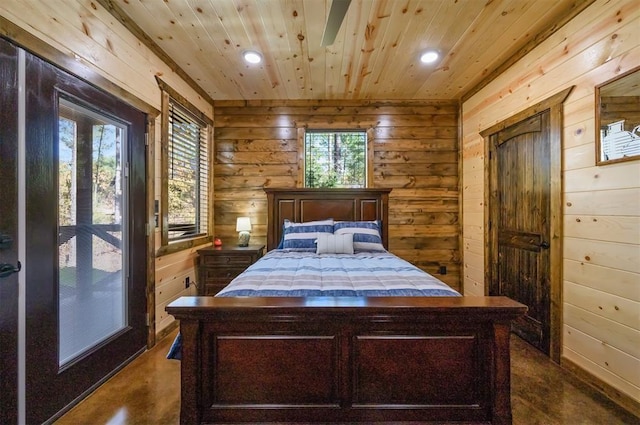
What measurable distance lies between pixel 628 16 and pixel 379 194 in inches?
95.0

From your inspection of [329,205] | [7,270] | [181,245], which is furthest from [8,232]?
[329,205]

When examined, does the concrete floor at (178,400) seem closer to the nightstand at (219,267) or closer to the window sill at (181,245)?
the window sill at (181,245)

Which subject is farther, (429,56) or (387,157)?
(387,157)

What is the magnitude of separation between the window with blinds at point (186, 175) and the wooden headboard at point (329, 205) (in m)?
0.82

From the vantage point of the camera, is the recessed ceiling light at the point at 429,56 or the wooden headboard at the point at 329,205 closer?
the recessed ceiling light at the point at 429,56

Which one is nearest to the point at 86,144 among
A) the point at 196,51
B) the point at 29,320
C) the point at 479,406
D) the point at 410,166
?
the point at 29,320

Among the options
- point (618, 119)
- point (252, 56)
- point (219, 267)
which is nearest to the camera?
point (618, 119)

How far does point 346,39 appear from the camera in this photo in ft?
8.34

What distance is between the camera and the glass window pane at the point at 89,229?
177cm

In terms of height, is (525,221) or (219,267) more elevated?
(525,221)

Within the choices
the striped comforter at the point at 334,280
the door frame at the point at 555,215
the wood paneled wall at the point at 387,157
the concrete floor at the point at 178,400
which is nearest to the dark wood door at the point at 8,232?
the concrete floor at the point at 178,400

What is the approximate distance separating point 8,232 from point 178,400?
1.30 meters

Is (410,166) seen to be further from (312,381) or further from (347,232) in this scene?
(312,381)

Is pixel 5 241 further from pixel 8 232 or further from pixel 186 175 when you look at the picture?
pixel 186 175
